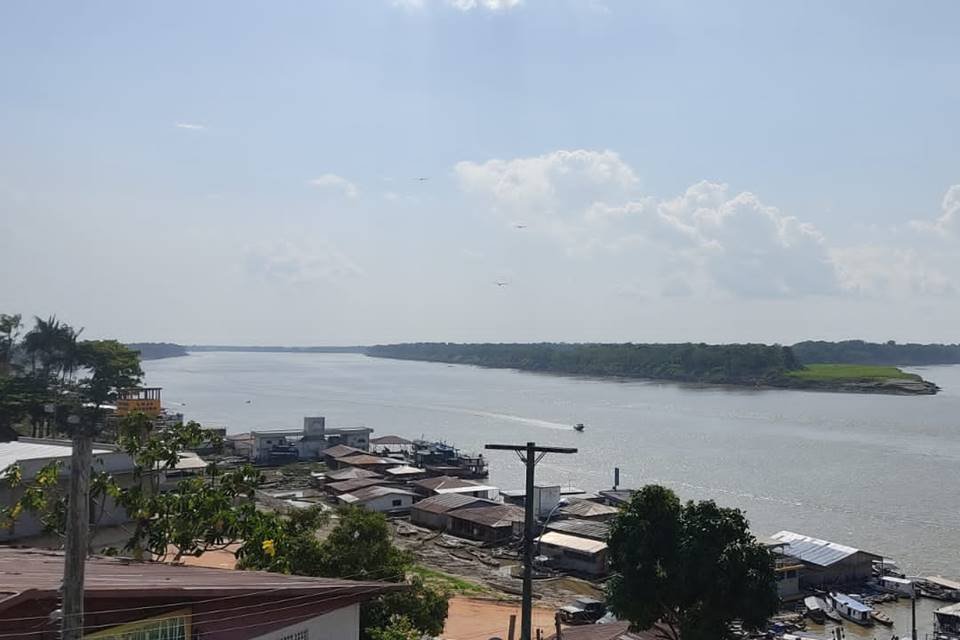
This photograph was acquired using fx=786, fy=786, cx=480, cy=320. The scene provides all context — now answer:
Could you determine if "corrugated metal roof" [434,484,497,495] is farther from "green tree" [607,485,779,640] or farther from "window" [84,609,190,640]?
"window" [84,609,190,640]

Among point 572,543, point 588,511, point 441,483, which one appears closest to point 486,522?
point 588,511

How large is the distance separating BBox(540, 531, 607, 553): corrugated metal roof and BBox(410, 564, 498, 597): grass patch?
12.5 ft

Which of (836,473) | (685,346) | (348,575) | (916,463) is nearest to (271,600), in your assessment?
(348,575)

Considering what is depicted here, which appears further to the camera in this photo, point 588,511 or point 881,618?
point 588,511

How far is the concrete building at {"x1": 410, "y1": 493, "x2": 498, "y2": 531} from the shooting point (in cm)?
3559

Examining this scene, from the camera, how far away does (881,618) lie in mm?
23875

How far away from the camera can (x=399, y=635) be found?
10.5 meters

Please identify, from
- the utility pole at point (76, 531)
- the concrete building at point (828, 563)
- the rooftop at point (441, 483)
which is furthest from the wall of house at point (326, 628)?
the rooftop at point (441, 483)

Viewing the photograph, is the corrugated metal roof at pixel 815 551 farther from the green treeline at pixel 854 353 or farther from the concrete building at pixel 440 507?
the green treeline at pixel 854 353

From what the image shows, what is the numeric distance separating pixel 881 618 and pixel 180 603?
2394cm

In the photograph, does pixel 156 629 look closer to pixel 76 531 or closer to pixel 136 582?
pixel 136 582

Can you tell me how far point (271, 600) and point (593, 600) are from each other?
18281 millimetres

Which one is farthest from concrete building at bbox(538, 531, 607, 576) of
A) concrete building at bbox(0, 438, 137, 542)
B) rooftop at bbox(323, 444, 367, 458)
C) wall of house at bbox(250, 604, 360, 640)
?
rooftop at bbox(323, 444, 367, 458)

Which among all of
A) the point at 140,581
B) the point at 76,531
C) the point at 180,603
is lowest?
the point at 180,603
